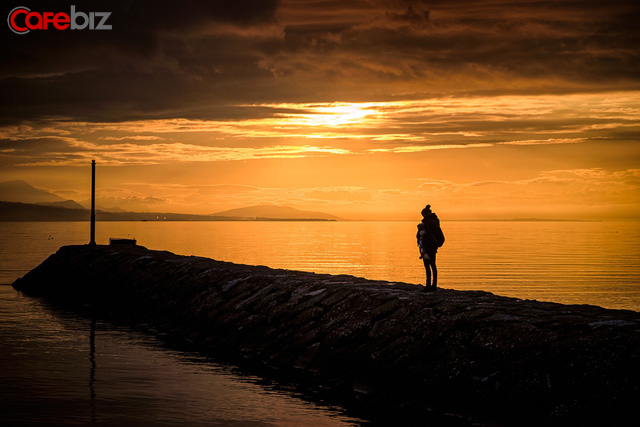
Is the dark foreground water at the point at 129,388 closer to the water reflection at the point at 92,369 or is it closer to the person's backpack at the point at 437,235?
the water reflection at the point at 92,369

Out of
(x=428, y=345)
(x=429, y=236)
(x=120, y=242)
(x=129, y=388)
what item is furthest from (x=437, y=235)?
(x=120, y=242)

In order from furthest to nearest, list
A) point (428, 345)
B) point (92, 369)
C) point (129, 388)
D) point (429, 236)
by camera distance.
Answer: point (429, 236), point (92, 369), point (129, 388), point (428, 345)

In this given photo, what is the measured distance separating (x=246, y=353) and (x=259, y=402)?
438cm

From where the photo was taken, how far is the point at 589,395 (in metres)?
9.83

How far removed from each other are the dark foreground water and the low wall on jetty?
4.05ft

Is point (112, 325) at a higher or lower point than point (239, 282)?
lower

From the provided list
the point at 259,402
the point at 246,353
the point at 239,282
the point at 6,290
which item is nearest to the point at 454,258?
the point at 6,290

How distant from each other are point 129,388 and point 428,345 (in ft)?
17.8

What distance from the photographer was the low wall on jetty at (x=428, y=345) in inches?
399

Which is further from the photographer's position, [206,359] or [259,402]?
[206,359]

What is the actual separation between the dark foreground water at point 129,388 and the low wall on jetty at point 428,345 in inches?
48.5

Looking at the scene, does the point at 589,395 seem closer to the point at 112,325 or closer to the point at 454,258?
the point at 112,325

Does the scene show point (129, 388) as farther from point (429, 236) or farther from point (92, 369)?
point (429, 236)

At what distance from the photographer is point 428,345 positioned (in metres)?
12.7
